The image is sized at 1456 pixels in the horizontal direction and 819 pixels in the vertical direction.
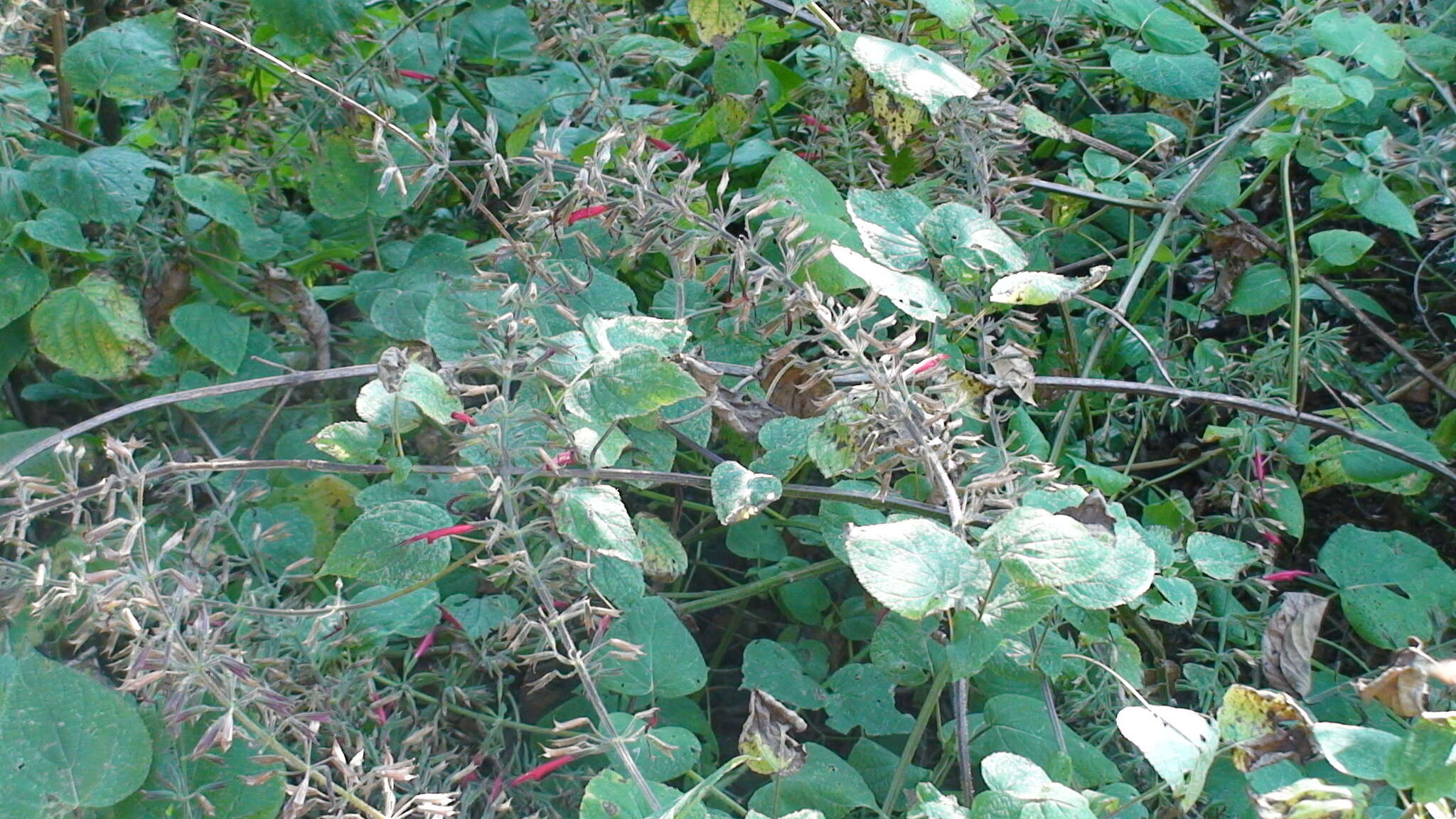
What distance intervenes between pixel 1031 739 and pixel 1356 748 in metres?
0.33

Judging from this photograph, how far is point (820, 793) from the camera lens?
0.91m

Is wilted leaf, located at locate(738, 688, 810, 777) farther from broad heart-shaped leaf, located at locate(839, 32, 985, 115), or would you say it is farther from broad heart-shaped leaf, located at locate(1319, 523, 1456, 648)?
broad heart-shaped leaf, located at locate(1319, 523, 1456, 648)

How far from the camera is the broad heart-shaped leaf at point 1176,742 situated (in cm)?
66

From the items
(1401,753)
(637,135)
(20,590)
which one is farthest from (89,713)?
(1401,753)

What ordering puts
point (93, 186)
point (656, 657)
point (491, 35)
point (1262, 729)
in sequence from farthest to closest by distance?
point (491, 35), point (93, 186), point (656, 657), point (1262, 729)

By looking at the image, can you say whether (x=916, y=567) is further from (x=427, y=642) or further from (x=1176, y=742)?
(x=427, y=642)

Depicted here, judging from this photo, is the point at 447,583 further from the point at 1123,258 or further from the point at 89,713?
the point at 1123,258

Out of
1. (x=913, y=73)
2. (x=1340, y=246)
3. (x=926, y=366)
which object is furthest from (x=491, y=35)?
(x=1340, y=246)

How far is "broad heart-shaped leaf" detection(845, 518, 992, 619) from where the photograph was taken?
0.66 m

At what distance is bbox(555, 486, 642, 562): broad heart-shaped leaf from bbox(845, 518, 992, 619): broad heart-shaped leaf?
5.9 inches

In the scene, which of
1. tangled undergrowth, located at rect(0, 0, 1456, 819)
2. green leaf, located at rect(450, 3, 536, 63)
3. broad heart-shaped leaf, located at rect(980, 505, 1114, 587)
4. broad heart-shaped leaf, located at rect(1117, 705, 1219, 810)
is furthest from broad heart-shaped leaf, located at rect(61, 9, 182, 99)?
broad heart-shaped leaf, located at rect(1117, 705, 1219, 810)

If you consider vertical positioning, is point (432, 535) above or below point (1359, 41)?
below

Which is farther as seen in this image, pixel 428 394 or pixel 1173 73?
pixel 1173 73

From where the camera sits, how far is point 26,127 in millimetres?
1274
